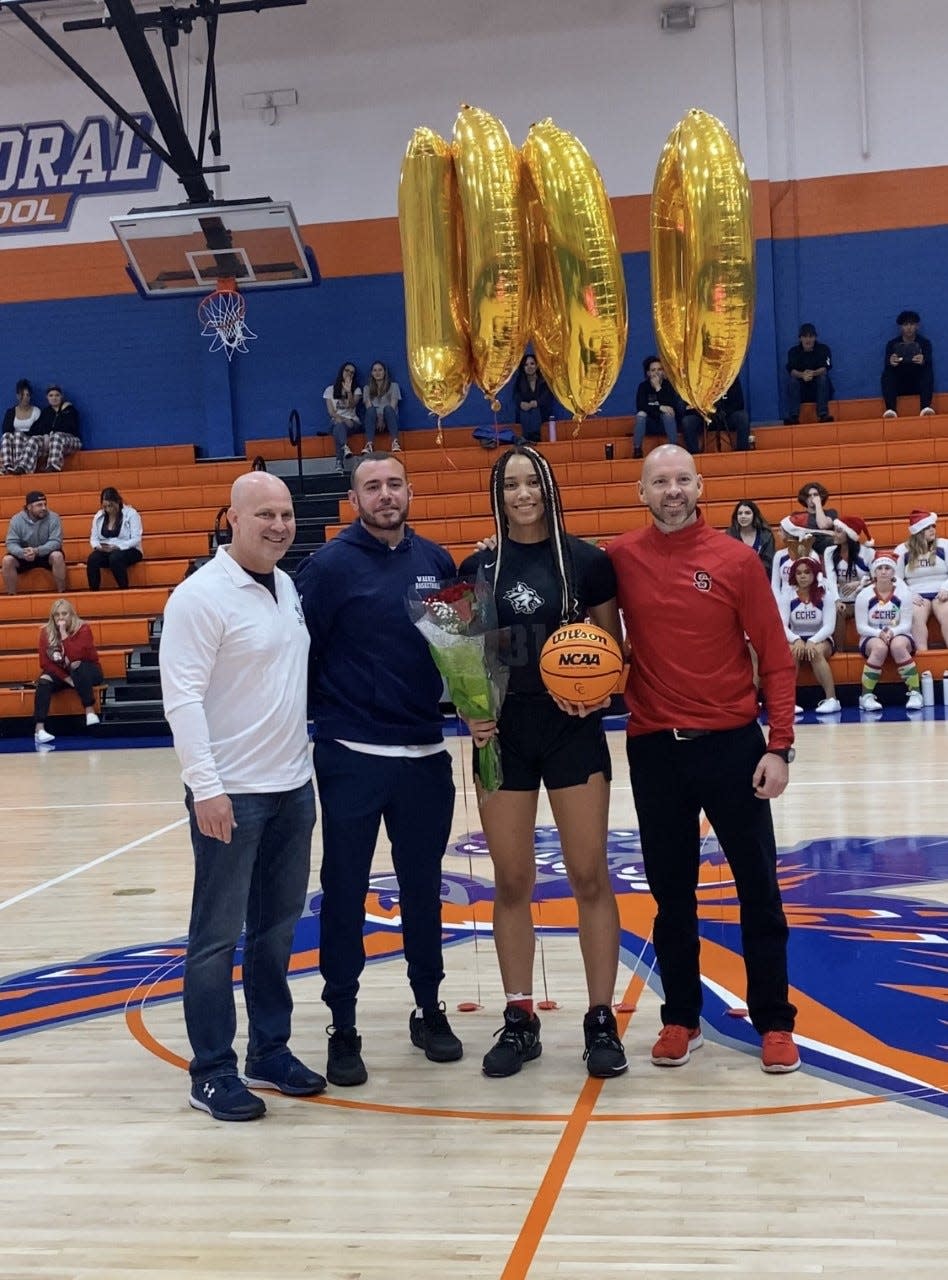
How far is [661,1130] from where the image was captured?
10.3 feet

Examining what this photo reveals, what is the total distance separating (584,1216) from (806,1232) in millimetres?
414

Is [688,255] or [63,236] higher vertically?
[63,236]

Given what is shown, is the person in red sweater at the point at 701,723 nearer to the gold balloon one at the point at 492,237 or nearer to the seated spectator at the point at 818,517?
the gold balloon one at the point at 492,237

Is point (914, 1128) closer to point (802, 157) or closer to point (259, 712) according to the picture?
point (259, 712)

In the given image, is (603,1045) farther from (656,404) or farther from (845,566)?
(656,404)

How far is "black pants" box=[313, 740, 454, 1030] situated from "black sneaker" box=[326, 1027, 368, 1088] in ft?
0.10

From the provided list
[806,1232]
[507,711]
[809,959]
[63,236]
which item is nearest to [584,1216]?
[806,1232]

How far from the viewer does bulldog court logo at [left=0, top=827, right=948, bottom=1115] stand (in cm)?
360

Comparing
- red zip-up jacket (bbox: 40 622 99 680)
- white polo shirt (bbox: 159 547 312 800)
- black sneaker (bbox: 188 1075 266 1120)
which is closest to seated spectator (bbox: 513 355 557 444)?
red zip-up jacket (bbox: 40 622 99 680)

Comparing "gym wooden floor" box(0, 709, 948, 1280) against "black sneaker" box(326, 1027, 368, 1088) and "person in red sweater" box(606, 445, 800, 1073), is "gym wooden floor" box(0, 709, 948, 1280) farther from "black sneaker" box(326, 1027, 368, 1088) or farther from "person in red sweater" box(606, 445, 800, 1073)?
"person in red sweater" box(606, 445, 800, 1073)

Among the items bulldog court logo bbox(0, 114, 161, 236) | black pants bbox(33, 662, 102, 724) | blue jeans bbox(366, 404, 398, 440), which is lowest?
black pants bbox(33, 662, 102, 724)

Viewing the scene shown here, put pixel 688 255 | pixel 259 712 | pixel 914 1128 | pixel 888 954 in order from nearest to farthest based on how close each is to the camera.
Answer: pixel 914 1128 < pixel 259 712 < pixel 688 255 < pixel 888 954

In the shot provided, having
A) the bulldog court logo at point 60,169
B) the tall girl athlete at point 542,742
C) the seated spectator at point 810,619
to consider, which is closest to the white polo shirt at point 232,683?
the tall girl athlete at point 542,742

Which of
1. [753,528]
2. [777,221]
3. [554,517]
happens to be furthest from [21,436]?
[554,517]
